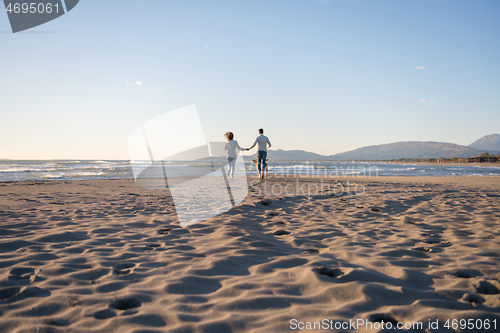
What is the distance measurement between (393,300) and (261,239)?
5.82 feet

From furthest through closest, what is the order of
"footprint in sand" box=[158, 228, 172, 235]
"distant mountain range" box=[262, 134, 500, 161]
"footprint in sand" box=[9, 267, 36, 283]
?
"distant mountain range" box=[262, 134, 500, 161] < "footprint in sand" box=[158, 228, 172, 235] < "footprint in sand" box=[9, 267, 36, 283]

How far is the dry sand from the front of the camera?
1.71 m

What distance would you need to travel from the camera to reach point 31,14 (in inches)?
288

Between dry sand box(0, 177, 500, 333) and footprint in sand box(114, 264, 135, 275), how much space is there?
0.02m

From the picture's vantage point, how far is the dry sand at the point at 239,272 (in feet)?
5.61

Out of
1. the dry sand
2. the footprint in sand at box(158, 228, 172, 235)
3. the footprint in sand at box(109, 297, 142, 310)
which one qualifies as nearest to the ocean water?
the dry sand

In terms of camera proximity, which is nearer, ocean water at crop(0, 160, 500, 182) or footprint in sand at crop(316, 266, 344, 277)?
footprint in sand at crop(316, 266, 344, 277)

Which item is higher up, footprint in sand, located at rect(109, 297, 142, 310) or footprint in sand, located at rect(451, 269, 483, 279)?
footprint in sand, located at rect(109, 297, 142, 310)

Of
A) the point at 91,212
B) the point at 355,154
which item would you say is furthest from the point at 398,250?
the point at 355,154

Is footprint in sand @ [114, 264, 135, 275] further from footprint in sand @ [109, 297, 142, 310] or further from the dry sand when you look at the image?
footprint in sand @ [109, 297, 142, 310]

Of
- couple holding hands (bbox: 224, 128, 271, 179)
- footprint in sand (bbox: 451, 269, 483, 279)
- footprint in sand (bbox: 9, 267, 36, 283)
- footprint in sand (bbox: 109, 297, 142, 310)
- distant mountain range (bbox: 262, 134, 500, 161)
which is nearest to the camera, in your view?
footprint in sand (bbox: 109, 297, 142, 310)

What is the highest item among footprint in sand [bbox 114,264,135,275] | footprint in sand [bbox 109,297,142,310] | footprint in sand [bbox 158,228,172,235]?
footprint in sand [bbox 158,228,172,235]

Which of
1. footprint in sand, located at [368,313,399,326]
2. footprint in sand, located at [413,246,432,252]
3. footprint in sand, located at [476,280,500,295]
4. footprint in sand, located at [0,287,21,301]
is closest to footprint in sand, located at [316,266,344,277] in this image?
footprint in sand, located at [368,313,399,326]

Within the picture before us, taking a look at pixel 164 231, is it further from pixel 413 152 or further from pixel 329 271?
pixel 413 152
